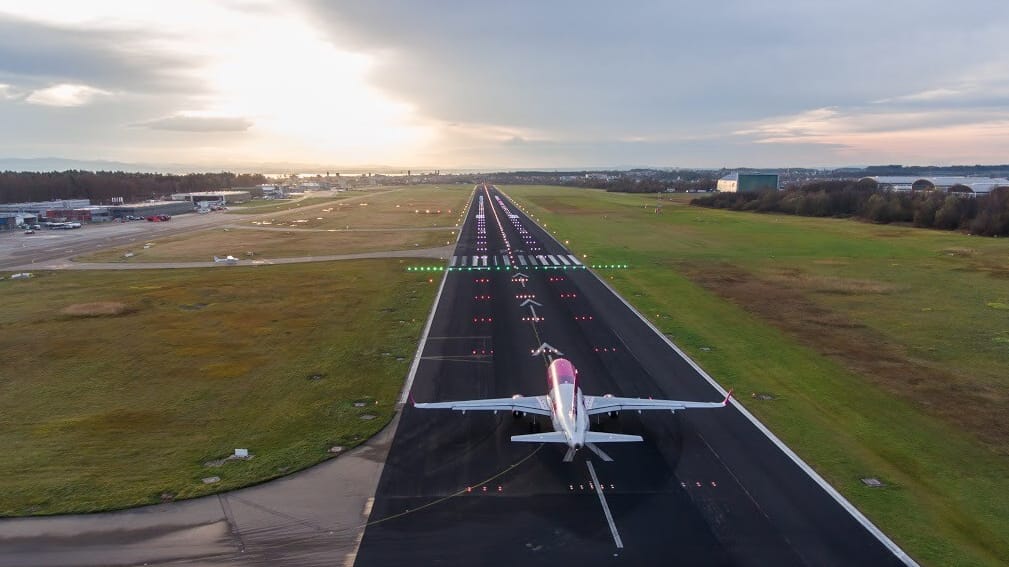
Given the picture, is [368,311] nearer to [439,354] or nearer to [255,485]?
[439,354]

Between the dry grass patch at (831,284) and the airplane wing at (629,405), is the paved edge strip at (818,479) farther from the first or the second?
the dry grass patch at (831,284)

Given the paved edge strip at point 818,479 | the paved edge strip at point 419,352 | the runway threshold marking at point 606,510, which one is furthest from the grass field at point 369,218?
the runway threshold marking at point 606,510

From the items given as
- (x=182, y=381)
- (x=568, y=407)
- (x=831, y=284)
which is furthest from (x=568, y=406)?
(x=831, y=284)

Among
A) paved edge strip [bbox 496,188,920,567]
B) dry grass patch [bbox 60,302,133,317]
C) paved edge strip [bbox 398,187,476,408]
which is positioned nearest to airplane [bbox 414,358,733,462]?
paved edge strip [bbox 496,188,920,567]

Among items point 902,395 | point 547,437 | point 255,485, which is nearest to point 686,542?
point 547,437

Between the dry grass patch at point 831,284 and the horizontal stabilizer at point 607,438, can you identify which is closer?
the horizontal stabilizer at point 607,438

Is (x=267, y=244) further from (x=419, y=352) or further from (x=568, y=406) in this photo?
(x=568, y=406)

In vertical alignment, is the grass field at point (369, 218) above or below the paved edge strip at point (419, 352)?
above
